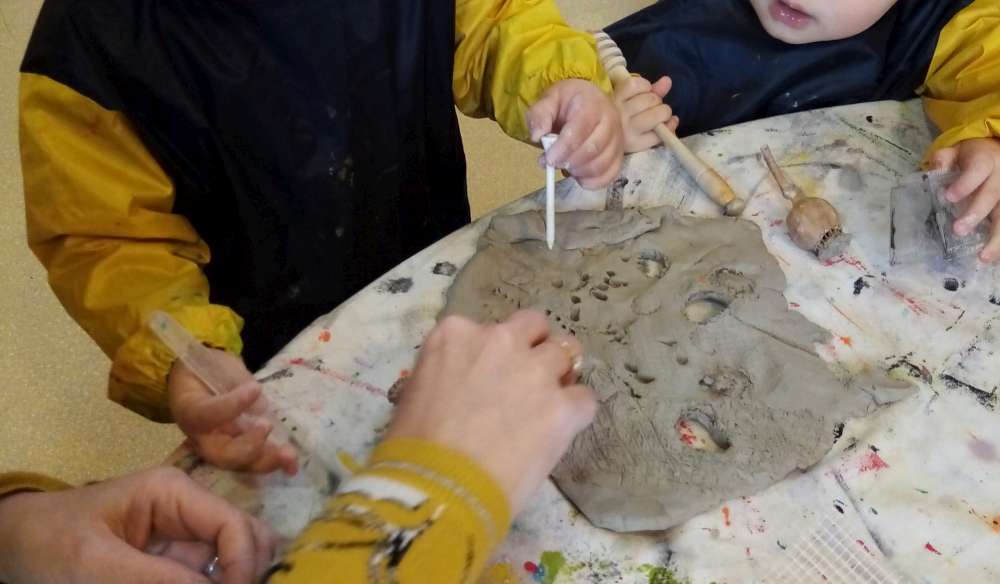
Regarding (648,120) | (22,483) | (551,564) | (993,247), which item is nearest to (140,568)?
(22,483)

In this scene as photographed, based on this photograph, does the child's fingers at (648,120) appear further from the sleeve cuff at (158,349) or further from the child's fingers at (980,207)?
the sleeve cuff at (158,349)

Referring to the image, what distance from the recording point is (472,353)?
0.49m

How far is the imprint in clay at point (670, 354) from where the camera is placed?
0.58 metres

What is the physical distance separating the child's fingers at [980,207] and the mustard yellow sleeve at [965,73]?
0.20 feet

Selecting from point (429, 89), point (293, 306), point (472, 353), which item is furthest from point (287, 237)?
point (472, 353)

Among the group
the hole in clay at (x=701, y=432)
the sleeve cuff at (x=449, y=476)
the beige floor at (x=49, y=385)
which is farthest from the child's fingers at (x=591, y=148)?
the beige floor at (x=49, y=385)

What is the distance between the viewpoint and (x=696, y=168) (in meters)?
0.77

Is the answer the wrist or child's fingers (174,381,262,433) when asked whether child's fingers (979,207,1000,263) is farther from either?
the wrist

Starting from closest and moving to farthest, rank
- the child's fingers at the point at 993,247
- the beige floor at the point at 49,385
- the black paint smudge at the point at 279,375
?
1. the black paint smudge at the point at 279,375
2. the child's fingers at the point at 993,247
3. the beige floor at the point at 49,385

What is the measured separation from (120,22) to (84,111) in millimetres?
74

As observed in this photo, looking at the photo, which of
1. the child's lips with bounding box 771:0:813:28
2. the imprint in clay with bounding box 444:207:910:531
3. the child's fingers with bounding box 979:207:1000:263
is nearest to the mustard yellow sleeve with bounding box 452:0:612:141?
the imprint in clay with bounding box 444:207:910:531

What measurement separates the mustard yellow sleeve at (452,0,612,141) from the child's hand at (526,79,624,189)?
3 centimetres

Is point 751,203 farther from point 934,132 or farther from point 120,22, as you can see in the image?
point 120,22

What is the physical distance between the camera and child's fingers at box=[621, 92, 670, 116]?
0.81 meters
